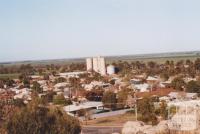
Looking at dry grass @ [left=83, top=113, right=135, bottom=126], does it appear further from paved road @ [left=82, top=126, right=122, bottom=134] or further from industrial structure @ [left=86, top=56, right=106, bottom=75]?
industrial structure @ [left=86, top=56, right=106, bottom=75]

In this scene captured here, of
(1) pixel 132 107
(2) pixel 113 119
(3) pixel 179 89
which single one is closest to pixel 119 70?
(3) pixel 179 89

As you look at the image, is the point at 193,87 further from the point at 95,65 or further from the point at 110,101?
the point at 95,65

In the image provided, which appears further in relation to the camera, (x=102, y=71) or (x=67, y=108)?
(x=102, y=71)

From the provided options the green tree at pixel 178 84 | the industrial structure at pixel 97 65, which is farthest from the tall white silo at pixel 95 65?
the green tree at pixel 178 84

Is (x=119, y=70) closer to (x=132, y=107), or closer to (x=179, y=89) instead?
(x=179, y=89)

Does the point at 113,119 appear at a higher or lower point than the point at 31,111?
lower

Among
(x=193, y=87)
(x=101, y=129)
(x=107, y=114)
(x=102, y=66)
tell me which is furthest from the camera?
(x=102, y=66)

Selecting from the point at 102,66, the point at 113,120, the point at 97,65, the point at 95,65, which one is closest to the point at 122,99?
the point at 113,120

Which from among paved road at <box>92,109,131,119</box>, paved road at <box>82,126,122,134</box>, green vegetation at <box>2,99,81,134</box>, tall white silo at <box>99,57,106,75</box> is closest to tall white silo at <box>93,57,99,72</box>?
tall white silo at <box>99,57,106,75</box>
